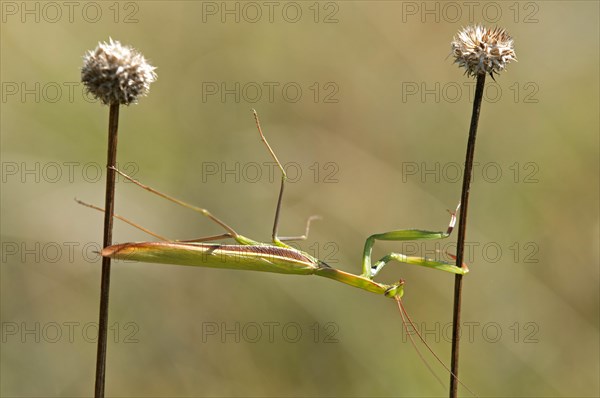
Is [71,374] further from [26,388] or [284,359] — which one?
[284,359]

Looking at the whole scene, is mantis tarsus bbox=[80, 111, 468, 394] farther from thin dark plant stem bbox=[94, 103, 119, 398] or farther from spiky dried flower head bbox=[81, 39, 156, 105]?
spiky dried flower head bbox=[81, 39, 156, 105]

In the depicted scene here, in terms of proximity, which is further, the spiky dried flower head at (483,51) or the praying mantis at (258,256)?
the praying mantis at (258,256)

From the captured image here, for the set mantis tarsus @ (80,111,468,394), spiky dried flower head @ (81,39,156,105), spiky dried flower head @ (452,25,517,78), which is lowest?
mantis tarsus @ (80,111,468,394)

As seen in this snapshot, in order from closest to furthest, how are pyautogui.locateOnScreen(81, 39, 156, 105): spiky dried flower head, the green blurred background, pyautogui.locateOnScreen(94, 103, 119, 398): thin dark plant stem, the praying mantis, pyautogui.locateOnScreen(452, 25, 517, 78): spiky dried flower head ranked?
pyautogui.locateOnScreen(94, 103, 119, 398): thin dark plant stem, pyautogui.locateOnScreen(81, 39, 156, 105): spiky dried flower head, pyautogui.locateOnScreen(452, 25, 517, 78): spiky dried flower head, the praying mantis, the green blurred background

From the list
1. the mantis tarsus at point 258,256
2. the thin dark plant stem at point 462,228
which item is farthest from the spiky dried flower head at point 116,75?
the thin dark plant stem at point 462,228

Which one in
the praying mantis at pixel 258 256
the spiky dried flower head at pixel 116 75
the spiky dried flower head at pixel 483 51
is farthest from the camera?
the praying mantis at pixel 258 256

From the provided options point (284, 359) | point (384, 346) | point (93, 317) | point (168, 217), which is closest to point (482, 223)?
point (384, 346)

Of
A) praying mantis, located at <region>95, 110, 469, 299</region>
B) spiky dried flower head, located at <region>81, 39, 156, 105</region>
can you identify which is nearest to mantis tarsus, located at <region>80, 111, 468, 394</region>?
praying mantis, located at <region>95, 110, 469, 299</region>

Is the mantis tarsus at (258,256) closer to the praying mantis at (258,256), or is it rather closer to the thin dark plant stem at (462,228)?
the praying mantis at (258,256)
